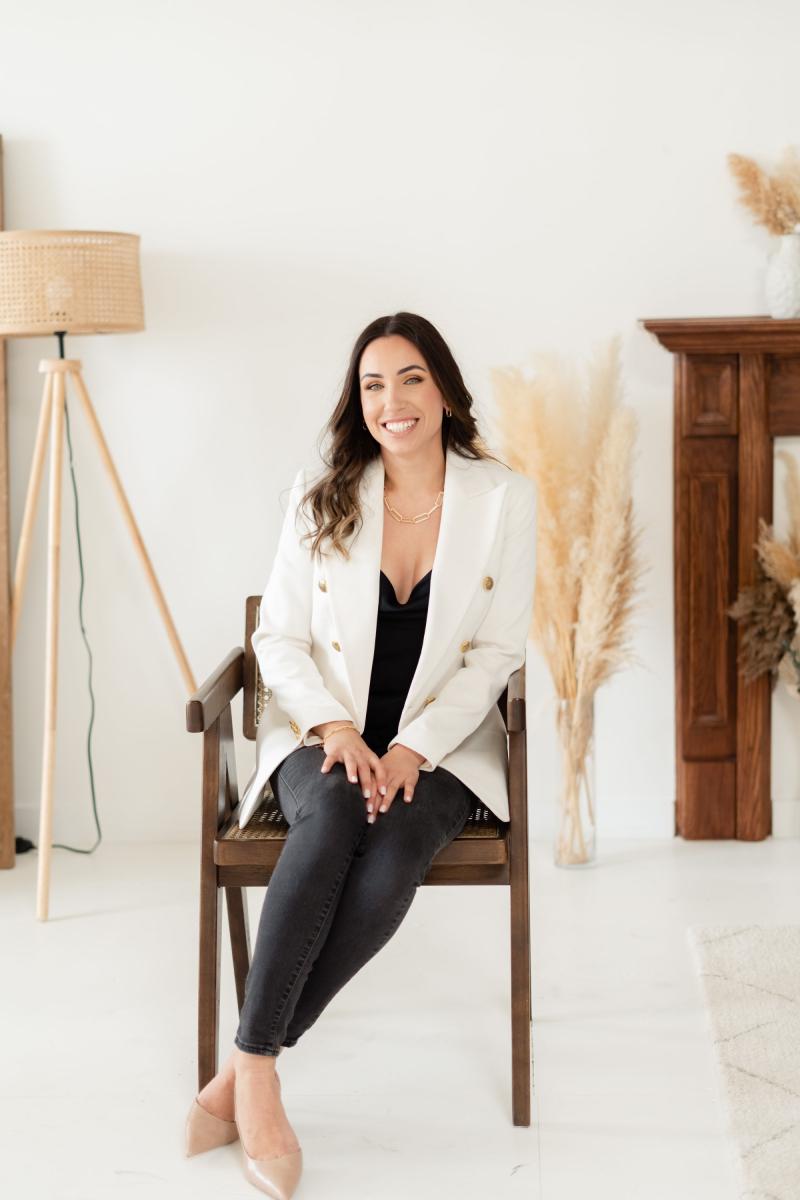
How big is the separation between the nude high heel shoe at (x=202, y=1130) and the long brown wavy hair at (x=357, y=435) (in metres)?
0.97

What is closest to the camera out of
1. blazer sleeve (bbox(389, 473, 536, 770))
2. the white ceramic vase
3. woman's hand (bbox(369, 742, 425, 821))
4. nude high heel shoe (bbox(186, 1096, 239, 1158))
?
nude high heel shoe (bbox(186, 1096, 239, 1158))

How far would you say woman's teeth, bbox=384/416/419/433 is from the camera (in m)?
2.50

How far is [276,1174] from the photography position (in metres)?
2.04

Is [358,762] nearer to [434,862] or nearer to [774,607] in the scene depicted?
[434,862]

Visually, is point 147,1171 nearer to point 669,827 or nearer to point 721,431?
point 669,827

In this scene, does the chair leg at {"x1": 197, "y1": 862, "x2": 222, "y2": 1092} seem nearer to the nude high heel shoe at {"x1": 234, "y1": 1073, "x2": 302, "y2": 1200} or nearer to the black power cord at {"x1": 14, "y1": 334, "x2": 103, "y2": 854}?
the nude high heel shoe at {"x1": 234, "y1": 1073, "x2": 302, "y2": 1200}

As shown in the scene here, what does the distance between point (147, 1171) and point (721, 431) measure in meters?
2.31

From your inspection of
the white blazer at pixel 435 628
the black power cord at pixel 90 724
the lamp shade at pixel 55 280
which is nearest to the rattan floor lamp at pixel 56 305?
the lamp shade at pixel 55 280

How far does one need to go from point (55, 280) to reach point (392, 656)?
1347 millimetres

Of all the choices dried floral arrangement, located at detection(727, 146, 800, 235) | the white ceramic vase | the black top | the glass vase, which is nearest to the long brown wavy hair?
the black top

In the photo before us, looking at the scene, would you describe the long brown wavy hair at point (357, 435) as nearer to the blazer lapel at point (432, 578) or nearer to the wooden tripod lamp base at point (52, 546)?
the blazer lapel at point (432, 578)

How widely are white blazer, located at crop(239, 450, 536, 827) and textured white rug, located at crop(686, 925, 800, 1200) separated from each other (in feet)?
2.00

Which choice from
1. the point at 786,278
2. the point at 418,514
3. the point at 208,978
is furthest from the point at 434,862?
the point at 786,278

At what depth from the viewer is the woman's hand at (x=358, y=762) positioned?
7.38 ft
